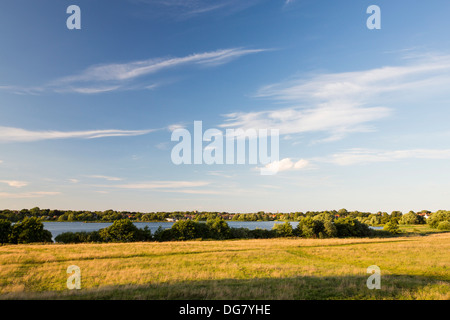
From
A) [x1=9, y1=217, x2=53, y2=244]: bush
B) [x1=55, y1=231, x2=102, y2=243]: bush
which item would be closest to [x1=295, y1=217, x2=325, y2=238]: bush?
[x1=55, y1=231, x2=102, y2=243]: bush

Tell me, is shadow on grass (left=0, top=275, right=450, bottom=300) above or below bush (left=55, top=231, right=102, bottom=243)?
above

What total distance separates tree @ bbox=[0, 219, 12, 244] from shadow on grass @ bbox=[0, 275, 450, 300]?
209 ft

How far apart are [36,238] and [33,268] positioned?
47380 mm

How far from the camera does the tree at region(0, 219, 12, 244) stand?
208 feet

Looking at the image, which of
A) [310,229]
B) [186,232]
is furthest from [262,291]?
[310,229]

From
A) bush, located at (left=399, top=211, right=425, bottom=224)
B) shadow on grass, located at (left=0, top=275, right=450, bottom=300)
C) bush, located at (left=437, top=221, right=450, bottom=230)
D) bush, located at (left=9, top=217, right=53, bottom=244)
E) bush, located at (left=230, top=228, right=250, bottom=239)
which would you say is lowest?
bush, located at (left=399, top=211, right=425, bottom=224)

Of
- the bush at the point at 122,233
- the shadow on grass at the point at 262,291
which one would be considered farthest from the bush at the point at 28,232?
the shadow on grass at the point at 262,291

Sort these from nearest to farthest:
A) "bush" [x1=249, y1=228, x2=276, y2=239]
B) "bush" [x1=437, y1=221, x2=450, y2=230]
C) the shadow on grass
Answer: the shadow on grass, "bush" [x1=249, y1=228, x2=276, y2=239], "bush" [x1=437, y1=221, x2=450, y2=230]

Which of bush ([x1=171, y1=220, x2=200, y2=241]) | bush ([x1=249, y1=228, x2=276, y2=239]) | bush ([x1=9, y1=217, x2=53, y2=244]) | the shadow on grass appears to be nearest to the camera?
the shadow on grass

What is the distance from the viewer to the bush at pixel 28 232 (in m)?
63.3

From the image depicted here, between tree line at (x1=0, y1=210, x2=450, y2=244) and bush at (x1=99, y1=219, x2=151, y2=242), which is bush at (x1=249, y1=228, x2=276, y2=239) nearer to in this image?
tree line at (x1=0, y1=210, x2=450, y2=244)

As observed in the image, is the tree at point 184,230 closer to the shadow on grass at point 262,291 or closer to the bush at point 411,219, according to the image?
the shadow on grass at point 262,291

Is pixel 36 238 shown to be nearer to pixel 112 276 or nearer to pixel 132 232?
pixel 132 232

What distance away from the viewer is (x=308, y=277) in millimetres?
20766
